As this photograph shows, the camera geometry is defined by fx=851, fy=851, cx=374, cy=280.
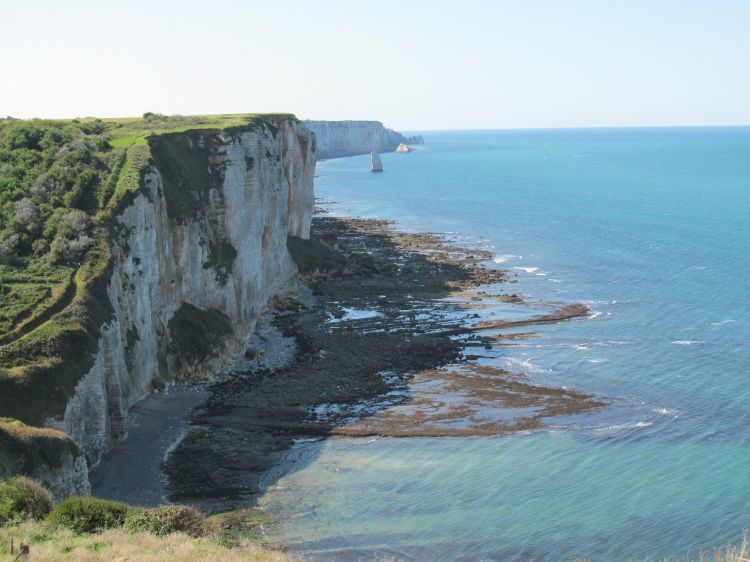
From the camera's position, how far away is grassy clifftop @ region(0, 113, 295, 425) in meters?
31.0

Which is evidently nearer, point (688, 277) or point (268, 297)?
point (268, 297)

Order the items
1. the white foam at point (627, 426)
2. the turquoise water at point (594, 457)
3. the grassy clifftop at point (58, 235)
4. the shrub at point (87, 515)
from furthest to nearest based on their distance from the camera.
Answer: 1. the white foam at point (627, 426)
2. the grassy clifftop at point (58, 235)
3. the turquoise water at point (594, 457)
4. the shrub at point (87, 515)

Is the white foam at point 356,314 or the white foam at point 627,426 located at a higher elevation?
the white foam at point 356,314

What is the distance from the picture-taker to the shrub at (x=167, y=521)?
69.6 ft

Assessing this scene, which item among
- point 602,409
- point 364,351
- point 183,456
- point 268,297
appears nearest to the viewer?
point 183,456

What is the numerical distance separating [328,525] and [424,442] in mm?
8980

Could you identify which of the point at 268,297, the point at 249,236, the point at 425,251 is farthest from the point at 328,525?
the point at 425,251

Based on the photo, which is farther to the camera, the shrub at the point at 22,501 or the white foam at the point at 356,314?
the white foam at the point at 356,314

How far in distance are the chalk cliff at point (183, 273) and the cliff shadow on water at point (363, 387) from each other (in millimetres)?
2850

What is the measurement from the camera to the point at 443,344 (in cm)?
5306

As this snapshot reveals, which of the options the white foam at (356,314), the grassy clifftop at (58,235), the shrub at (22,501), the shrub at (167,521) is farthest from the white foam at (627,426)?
the shrub at (22,501)

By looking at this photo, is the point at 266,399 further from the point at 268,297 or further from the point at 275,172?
the point at 275,172

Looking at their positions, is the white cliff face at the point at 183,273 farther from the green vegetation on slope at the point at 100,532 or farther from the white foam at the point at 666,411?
the white foam at the point at 666,411

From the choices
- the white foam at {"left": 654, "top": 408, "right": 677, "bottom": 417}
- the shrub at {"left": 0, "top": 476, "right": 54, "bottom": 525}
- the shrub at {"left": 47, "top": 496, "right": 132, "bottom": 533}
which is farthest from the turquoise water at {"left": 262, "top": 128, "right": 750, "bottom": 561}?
the shrub at {"left": 0, "top": 476, "right": 54, "bottom": 525}
